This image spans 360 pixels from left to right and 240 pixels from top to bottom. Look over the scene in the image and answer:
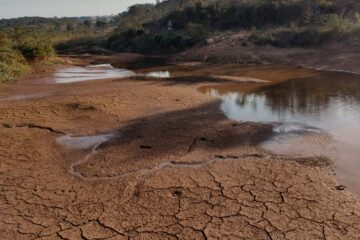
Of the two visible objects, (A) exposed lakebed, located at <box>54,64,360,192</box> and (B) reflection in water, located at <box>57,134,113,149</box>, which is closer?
(A) exposed lakebed, located at <box>54,64,360,192</box>

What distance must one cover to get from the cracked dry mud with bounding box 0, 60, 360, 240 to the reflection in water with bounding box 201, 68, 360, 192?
59 centimetres

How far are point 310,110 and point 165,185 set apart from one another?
7.28m

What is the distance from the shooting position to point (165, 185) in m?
7.01

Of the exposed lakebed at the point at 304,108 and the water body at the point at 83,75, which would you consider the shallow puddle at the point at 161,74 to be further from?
the exposed lakebed at the point at 304,108

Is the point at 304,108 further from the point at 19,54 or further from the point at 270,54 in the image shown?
the point at 19,54

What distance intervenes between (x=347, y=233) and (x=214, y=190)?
2242 mm

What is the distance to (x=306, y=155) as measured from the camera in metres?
8.33

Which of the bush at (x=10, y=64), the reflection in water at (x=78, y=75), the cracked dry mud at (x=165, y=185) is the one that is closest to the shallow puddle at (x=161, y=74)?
the reflection in water at (x=78, y=75)

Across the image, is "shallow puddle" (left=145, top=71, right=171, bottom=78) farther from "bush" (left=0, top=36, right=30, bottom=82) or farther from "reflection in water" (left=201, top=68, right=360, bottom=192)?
"bush" (left=0, top=36, right=30, bottom=82)

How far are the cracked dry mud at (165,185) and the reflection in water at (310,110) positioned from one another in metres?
0.59

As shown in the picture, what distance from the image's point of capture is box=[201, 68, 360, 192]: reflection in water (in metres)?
8.68

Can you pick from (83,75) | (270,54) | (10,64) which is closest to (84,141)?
(83,75)

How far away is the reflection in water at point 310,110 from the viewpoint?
28.5 ft

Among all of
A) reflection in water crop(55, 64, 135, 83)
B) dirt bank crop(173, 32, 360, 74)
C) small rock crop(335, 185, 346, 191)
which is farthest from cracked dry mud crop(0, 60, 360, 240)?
dirt bank crop(173, 32, 360, 74)
